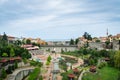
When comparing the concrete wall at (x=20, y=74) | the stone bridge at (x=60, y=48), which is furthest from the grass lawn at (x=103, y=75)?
the stone bridge at (x=60, y=48)

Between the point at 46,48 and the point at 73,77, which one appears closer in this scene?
the point at 73,77

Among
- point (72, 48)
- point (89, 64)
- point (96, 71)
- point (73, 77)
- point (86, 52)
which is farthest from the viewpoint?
point (72, 48)

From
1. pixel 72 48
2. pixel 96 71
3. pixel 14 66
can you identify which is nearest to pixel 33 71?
pixel 14 66

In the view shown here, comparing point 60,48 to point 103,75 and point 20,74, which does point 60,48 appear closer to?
point 20,74

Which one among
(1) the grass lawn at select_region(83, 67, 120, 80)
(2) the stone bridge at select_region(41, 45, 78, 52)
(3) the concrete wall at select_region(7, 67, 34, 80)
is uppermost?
(2) the stone bridge at select_region(41, 45, 78, 52)

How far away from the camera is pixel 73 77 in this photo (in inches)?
1560

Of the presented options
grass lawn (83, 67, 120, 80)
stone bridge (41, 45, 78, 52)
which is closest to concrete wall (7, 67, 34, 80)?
grass lawn (83, 67, 120, 80)

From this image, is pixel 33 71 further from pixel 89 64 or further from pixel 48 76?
pixel 89 64

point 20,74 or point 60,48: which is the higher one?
point 60,48

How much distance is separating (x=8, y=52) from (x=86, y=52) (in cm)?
2345

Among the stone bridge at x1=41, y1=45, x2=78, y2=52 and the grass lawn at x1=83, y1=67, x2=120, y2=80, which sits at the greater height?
Answer: the stone bridge at x1=41, y1=45, x2=78, y2=52

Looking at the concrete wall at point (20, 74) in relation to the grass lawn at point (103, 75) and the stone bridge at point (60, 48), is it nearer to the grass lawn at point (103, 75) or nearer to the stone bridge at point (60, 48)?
the grass lawn at point (103, 75)

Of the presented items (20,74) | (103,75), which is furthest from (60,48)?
(103,75)

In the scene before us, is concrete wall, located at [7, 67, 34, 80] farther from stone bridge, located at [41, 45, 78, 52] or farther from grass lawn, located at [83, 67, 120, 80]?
stone bridge, located at [41, 45, 78, 52]
